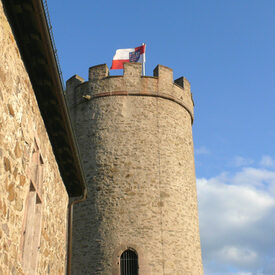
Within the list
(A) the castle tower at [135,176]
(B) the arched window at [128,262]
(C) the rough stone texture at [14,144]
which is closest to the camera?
(C) the rough stone texture at [14,144]

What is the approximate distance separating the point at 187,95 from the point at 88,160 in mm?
4568

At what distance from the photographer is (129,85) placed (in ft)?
49.3

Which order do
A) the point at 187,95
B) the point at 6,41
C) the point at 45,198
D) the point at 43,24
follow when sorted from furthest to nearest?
the point at 187,95 < the point at 45,198 < the point at 43,24 < the point at 6,41

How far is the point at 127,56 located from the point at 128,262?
7.73 metres

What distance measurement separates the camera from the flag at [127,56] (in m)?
16.2

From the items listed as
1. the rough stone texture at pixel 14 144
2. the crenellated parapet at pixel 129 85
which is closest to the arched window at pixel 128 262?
the crenellated parapet at pixel 129 85

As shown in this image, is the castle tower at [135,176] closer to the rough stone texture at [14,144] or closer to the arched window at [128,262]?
the arched window at [128,262]

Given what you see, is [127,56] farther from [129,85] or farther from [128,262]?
[128,262]

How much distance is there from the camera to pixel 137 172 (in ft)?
45.2

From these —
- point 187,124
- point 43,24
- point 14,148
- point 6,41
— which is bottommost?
point 14,148

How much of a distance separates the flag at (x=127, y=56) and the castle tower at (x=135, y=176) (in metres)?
0.88

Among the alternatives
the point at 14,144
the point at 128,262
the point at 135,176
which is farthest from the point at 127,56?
the point at 14,144

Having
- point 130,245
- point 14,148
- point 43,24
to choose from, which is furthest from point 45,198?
point 130,245

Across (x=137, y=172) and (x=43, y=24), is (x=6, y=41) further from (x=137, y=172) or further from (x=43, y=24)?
(x=137, y=172)
